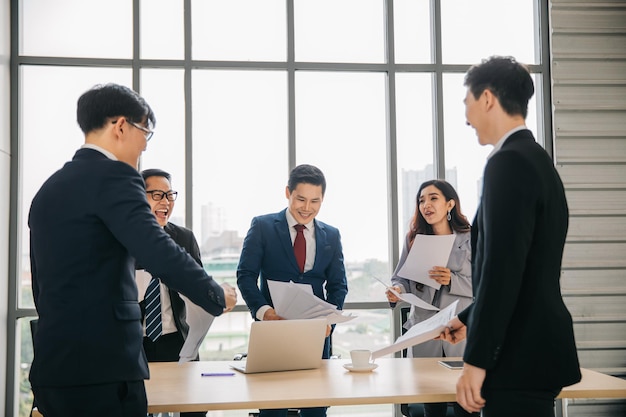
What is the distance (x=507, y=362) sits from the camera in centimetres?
171

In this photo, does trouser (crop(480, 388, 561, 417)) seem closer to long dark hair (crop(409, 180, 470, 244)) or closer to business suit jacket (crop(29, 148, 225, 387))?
business suit jacket (crop(29, 148, 225, 387))

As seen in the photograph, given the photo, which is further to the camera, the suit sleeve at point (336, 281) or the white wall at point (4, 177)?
the white wall at point (4, 177)

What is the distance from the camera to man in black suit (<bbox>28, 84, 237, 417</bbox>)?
176cm

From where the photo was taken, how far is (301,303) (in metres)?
2.89

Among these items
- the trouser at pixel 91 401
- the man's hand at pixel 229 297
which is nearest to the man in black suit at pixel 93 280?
the trouser at pixel 91 401

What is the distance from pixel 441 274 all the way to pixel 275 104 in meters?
2.22

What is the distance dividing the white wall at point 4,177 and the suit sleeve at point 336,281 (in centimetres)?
243

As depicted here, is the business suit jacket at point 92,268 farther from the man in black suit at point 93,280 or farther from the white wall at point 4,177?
the white wall at point 4,177

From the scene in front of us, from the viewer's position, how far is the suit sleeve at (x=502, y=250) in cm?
167

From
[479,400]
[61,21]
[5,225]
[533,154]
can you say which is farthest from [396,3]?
[479,400]

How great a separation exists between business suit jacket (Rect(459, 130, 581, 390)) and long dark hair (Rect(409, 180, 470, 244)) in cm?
203

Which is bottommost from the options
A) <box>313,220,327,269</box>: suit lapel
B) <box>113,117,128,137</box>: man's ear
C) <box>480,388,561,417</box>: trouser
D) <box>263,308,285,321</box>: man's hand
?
<box>480,388,561,417</box>: trouser

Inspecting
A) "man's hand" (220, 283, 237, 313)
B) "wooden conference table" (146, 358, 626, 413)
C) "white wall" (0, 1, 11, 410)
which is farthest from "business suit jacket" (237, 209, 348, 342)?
"white wall" (0, 1, 11, 410)

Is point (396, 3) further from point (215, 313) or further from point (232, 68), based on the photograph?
point (215, 313)
